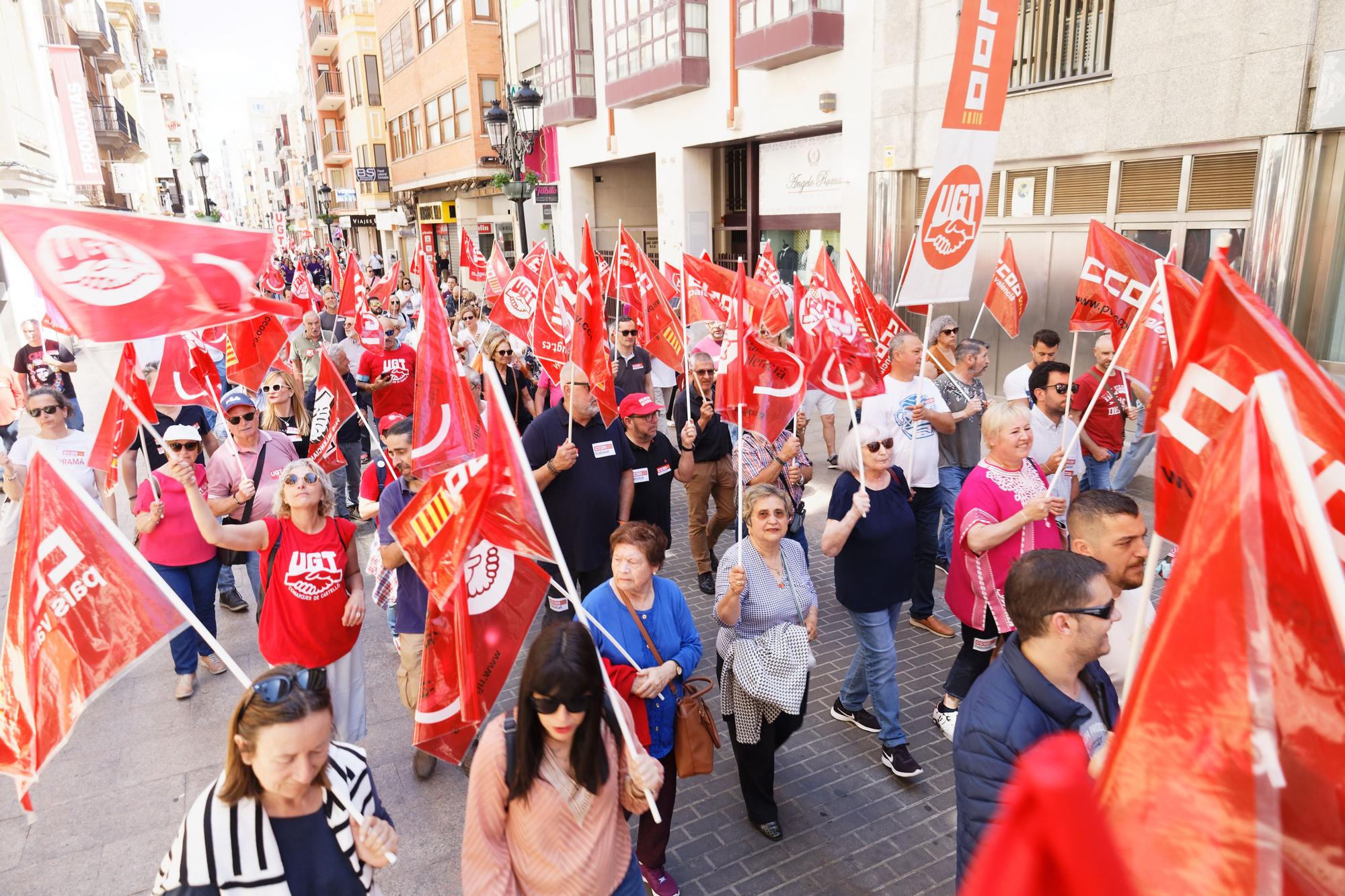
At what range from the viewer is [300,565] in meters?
4.40

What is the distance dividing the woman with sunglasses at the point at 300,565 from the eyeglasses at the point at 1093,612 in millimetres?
3417

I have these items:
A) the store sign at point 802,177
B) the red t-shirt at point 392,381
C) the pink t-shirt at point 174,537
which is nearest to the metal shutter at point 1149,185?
the store sign at point 802,177

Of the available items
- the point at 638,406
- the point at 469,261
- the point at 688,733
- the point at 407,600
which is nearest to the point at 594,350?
the point at 638,406

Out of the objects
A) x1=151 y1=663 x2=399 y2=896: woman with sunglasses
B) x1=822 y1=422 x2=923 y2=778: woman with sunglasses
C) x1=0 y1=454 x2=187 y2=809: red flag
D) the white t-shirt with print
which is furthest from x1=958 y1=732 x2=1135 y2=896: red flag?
the white t-shirt with print

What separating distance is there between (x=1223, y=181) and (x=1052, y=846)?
1225cm

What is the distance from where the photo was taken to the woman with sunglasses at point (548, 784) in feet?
8.63

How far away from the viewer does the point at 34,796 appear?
16.0ft

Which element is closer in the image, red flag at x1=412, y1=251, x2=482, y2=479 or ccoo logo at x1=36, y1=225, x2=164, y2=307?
ccoo logo at x1=36, y1=225, x2=164, y2=307

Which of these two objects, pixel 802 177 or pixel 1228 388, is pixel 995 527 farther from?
pixel 802 177

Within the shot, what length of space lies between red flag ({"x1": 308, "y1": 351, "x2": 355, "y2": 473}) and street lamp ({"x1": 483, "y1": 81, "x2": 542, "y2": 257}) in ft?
26.2

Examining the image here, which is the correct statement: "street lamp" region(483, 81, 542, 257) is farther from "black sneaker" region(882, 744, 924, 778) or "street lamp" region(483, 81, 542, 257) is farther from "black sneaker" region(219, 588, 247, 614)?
"black sneaker" region(882, 744, 924, 778)

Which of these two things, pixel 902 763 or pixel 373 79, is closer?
pixel 902 763

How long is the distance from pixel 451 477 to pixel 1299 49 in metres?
10.8

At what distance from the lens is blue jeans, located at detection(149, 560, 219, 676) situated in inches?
222
